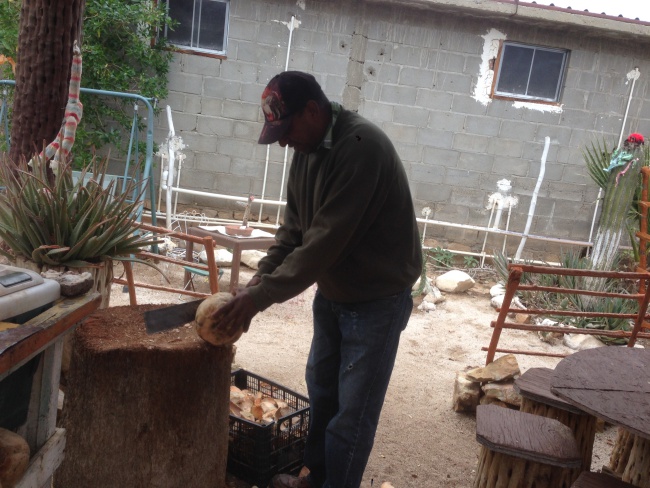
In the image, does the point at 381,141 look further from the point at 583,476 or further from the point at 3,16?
the point at 3,16

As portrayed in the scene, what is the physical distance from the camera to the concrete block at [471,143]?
804 centimetres

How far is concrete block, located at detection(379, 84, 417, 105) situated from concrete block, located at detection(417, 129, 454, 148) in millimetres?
477

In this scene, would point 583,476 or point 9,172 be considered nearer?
point 583,476

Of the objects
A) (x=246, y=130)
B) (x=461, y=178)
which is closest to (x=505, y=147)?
(x=461, y=178)

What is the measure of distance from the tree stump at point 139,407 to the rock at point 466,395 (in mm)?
2128

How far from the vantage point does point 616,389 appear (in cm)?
234

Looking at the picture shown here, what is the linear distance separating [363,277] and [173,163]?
5901mm

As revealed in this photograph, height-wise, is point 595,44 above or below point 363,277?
above

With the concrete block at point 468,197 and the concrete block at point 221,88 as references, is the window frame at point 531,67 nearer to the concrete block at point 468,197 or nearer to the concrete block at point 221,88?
the concrete block at point 468,197

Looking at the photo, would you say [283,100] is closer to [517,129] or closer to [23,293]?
[23,293]

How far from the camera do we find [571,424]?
10.0 feet

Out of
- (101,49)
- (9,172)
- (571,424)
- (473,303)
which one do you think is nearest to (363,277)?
(571,424)

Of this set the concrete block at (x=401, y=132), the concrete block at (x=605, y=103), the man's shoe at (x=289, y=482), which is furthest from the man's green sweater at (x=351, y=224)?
the concrete block at (x=605, y=103)

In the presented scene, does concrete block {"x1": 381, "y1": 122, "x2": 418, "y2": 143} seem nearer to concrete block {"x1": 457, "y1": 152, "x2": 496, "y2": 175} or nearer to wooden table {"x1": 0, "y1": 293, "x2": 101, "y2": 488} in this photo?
concrete block {"x1": 457, "y1": 152, "x2": 496, "y2": 175}
